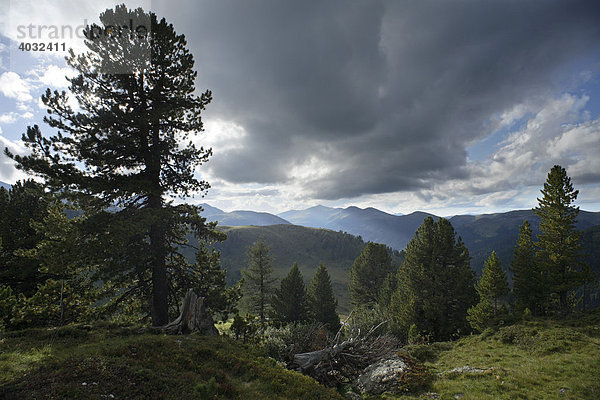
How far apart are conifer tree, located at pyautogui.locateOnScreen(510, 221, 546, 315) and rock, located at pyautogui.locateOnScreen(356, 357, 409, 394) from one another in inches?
1091

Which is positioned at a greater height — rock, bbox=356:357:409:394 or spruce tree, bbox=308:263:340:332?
rock, bbox=356:357:409:394

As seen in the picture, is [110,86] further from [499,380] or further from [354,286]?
[354,286]

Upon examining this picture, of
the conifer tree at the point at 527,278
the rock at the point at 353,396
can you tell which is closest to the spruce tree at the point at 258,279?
the rock at the point at 353,396

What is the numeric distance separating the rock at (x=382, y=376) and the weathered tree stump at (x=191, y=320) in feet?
29.0

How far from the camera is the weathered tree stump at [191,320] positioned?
39.8 ft

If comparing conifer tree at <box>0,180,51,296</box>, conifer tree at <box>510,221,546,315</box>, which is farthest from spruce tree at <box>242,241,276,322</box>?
conifer tree at <box>510,221,546,315</box>

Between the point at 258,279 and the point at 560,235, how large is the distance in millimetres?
38274

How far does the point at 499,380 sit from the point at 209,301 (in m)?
18.5

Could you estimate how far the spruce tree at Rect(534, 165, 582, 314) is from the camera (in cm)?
2480

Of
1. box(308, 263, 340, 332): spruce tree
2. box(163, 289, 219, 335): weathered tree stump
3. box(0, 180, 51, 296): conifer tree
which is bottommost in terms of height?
box(308, 263, 340, 332): spruce tree

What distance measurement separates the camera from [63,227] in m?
10.8

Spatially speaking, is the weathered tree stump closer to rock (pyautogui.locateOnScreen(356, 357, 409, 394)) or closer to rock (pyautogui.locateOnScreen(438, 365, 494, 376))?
rock (pyautogui.locateOnScreen(356, 357, 409, 394))

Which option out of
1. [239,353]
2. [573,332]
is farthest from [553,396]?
[239,353]

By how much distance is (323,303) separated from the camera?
138 ft
